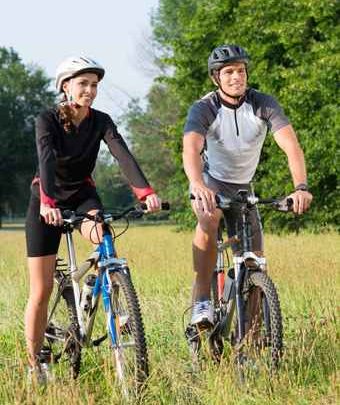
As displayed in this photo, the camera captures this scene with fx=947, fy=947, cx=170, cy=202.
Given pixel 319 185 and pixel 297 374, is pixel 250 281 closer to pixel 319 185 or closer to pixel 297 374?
pixel 297 374

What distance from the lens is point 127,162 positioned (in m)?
5.38

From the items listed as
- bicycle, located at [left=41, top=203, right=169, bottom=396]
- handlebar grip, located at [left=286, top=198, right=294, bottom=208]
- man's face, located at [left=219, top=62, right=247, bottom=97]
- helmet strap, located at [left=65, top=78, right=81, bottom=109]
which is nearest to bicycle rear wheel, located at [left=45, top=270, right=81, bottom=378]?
bicycle, located at [left=41, top=203, right=169, bottom=396]

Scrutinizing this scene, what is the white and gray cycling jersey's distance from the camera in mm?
5625

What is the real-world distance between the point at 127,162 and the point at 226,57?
888 mm

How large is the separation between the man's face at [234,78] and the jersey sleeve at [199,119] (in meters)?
0.17

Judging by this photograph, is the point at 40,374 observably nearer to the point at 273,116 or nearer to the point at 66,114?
the point at 66,114

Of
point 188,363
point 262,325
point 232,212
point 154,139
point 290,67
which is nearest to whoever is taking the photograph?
point 262,325

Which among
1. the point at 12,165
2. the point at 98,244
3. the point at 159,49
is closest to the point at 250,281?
the point at 98,244

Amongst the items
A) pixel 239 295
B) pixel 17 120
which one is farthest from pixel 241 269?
pixel 17 120

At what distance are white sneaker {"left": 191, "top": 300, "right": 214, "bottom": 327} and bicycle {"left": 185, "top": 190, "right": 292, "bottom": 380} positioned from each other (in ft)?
0.15

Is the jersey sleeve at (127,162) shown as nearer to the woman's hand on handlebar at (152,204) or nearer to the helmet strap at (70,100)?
the woman's hand on handlebar at (152,204)

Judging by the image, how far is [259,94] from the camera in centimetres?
579

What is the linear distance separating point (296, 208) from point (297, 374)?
96 cm

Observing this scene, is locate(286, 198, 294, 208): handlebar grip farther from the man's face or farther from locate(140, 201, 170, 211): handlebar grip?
the man's face
